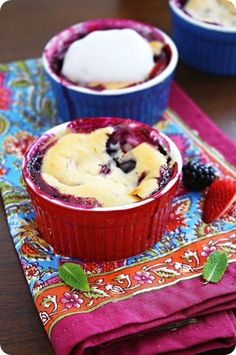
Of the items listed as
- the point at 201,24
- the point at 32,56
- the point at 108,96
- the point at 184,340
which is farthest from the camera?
the point at 32,56

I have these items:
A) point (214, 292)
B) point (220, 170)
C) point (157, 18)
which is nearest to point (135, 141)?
point (220, 170)

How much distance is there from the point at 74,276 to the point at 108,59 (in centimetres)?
46

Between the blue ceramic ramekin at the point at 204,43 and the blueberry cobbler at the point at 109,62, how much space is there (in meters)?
0.14

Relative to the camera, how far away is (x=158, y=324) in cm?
90

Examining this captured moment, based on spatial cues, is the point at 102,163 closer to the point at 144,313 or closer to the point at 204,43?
the point at 144,313

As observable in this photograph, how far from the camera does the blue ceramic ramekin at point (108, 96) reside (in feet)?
4.03

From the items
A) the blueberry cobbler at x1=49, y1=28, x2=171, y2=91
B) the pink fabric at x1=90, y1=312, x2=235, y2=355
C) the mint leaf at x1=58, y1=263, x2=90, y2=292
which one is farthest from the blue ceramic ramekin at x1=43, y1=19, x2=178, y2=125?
the pink fabric at x1=90, y1=312, x2=235, y2=355

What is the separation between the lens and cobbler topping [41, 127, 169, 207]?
99 cm

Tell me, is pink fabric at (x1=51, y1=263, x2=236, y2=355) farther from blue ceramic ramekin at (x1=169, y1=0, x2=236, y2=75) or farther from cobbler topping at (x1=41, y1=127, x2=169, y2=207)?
blue ceramic ramekin at (x1=169, y1=0, x2=236, y2=75)

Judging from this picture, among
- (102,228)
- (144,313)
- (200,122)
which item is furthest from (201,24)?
(144,313)

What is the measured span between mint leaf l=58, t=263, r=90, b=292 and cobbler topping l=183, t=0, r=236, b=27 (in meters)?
0.65

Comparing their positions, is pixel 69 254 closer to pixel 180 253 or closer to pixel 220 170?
pixel 180 253

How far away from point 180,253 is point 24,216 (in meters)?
0.26

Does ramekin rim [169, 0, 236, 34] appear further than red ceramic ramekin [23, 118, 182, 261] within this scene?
Answer: Yes
